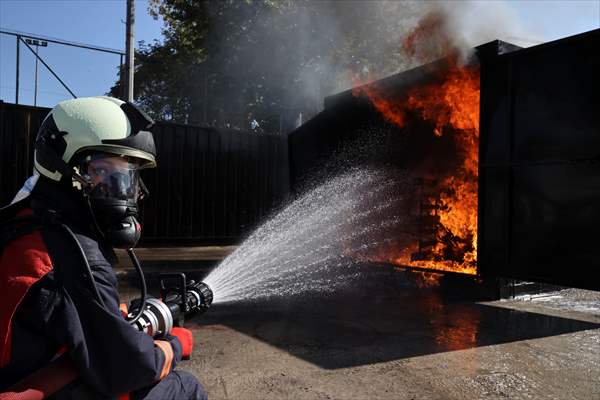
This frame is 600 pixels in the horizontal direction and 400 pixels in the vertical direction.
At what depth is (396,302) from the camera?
7.27m

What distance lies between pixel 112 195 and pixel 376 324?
4566 mm

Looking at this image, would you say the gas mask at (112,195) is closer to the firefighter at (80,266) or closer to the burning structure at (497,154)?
the firefighter at (80,266)

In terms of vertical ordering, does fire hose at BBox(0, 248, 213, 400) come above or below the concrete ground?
above

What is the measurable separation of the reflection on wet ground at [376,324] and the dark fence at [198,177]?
437 cm

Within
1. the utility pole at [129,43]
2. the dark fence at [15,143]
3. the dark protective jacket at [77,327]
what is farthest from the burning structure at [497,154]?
the utility pole at [129,43]

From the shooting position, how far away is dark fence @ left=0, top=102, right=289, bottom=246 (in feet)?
31.1

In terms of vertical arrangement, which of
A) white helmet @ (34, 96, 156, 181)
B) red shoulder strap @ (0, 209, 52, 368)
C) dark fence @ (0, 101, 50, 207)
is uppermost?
dark fence @ (0, 101, 50, 207)

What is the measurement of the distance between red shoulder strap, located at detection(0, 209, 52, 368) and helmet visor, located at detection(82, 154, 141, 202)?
1.23 ft

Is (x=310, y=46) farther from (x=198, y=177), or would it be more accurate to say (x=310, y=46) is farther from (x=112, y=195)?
(x=112, y=195)

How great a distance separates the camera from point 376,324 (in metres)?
5.84

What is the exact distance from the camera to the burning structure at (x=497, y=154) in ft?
17.6

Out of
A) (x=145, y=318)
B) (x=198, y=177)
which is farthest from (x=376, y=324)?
(x=198, y=177)

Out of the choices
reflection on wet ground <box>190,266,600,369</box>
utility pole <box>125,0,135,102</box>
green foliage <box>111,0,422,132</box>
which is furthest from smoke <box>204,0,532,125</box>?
reflection on wet ground <box>190,266,600,369</box>

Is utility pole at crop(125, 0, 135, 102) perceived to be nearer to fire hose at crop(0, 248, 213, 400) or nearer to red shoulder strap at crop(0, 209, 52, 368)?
fire hose at crop(0, 248, 213, 400)
